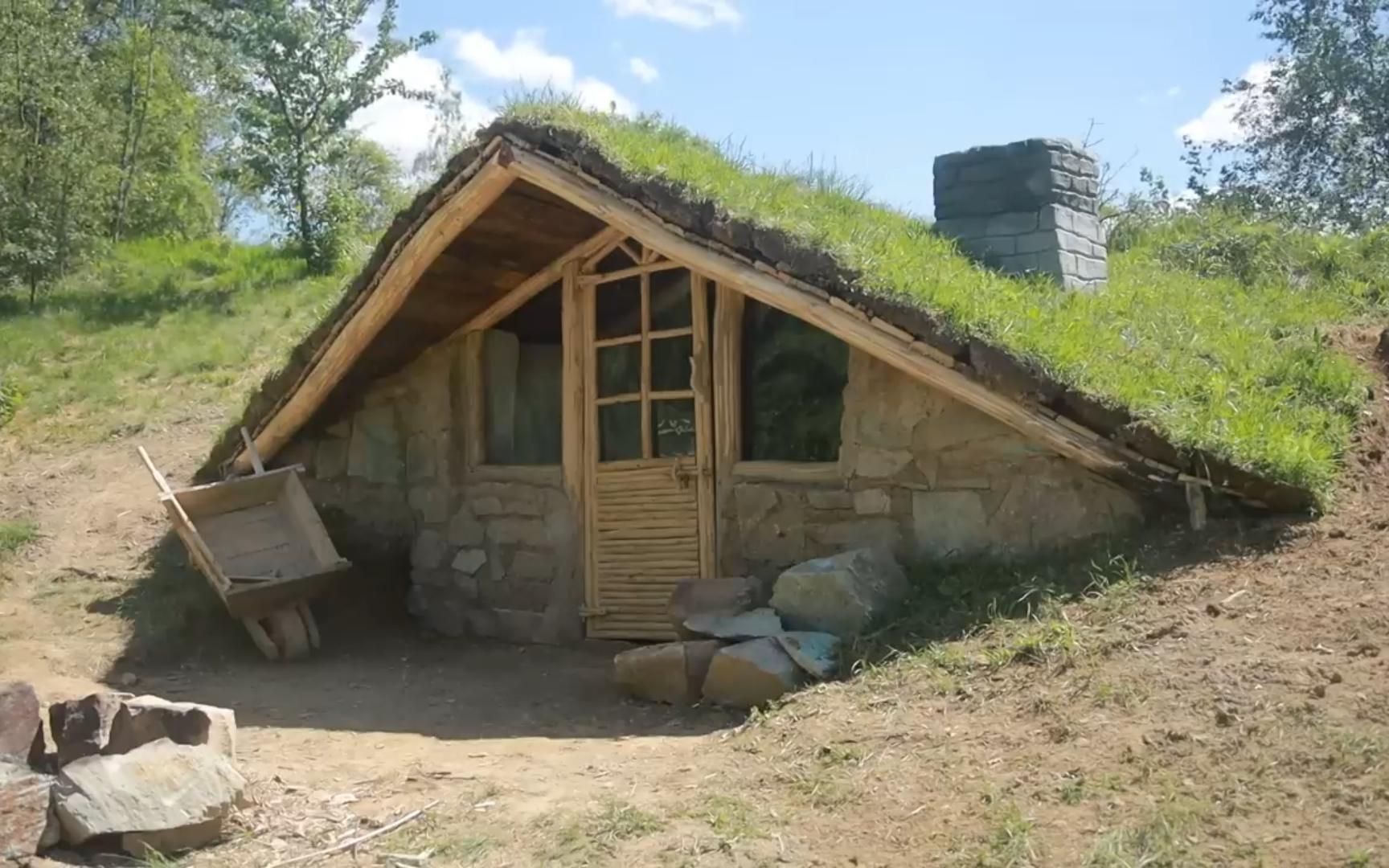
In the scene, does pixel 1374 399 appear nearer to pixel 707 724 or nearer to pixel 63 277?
pixel 707 724

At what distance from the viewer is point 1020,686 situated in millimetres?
4965

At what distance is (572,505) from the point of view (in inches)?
323

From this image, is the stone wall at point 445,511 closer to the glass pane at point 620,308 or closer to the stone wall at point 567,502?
the stone wall at point 567,502

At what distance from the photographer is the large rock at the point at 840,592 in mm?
6039

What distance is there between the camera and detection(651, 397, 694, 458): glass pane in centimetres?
781

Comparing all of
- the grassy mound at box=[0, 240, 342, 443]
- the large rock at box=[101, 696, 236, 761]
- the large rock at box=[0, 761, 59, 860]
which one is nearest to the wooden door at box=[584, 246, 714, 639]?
the grassy mound at box=[0, 240, 342, 443]

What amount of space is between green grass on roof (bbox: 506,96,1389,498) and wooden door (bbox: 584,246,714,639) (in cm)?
93

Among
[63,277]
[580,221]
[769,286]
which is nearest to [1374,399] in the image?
[769,286]

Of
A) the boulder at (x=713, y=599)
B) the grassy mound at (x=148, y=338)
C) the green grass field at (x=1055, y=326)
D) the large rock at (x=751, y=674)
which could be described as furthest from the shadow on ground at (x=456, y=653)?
the grassy mound at (x=148, y=338)

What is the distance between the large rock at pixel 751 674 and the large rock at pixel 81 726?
8.36 feet

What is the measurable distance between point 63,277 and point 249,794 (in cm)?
1239

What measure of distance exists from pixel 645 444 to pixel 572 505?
670 millimetres

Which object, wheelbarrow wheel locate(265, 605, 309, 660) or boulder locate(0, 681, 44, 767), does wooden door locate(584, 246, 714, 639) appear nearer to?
wheelbarrow wheel locate(265, 605, 309, 660)

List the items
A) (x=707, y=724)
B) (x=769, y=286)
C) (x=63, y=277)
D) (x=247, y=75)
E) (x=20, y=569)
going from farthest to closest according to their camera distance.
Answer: (x=247, y=75), (x=63, y=277), (x=20, y=569), (x=769, y=286), (x=707, y=724)
